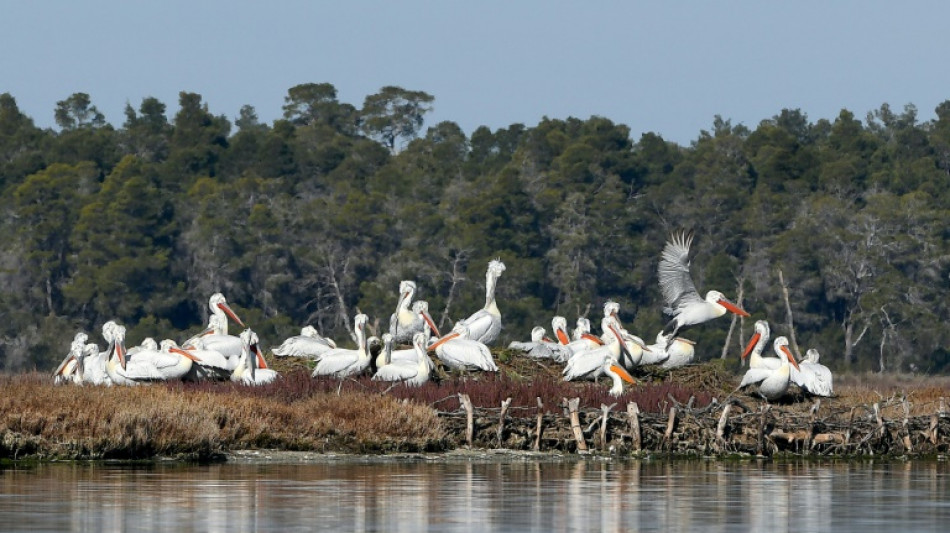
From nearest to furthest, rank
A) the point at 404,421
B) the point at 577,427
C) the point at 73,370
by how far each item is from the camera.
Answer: the point at 404,421 → the point at 577,427 → the point at 73,370

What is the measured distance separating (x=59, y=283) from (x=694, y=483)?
172 feet

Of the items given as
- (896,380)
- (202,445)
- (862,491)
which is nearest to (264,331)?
(896,380)

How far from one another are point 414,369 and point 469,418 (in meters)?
3.06

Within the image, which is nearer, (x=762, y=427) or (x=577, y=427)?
(x=577, y=427)

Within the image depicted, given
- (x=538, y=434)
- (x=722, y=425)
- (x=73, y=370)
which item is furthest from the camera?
(x=73, y=370)

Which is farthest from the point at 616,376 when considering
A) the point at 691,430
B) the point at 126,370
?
the point at 126,370

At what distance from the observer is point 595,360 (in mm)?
30641

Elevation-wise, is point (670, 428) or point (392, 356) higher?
point (392, 356)

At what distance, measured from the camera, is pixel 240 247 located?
73125 millimetres

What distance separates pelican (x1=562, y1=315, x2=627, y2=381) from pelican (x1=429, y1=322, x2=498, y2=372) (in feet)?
3.69

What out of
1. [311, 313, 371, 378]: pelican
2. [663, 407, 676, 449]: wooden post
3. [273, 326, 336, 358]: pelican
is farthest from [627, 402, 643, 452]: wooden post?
[273, 326, 336, 358]: pelican

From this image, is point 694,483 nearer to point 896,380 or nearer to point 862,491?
point 862,491

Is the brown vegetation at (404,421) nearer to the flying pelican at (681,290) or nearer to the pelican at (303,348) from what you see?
the pelican at (303,348)

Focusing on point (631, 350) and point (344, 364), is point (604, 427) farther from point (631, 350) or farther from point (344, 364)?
point (631, 350)
